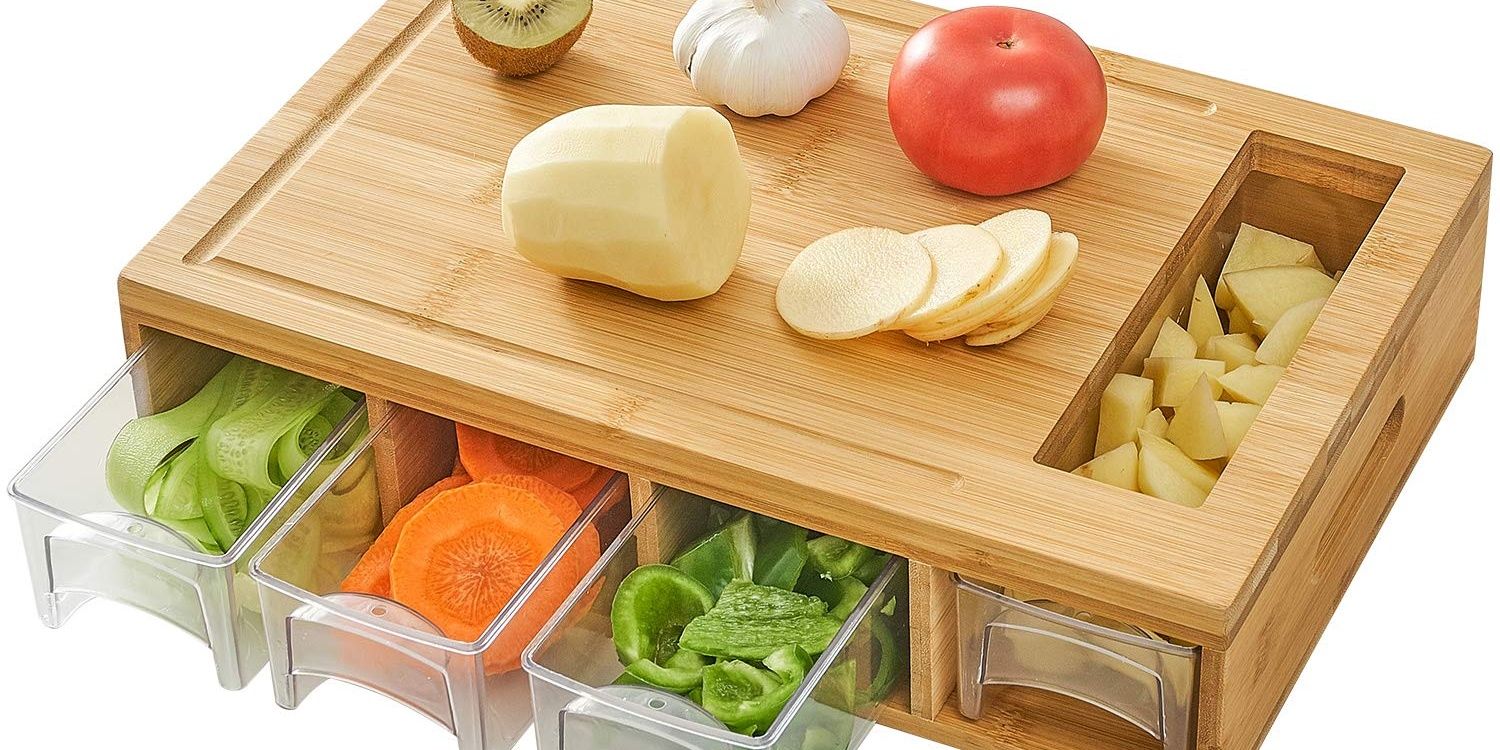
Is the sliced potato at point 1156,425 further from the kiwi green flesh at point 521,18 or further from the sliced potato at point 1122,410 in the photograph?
the kiwi green flesh at point 521,18

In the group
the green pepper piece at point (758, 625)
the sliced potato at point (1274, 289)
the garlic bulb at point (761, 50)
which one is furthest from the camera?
the garlic bulb at point (761, 50)

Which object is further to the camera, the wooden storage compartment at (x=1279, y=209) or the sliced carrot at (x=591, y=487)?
the wooden storage compartment at (x=1279, y=209)

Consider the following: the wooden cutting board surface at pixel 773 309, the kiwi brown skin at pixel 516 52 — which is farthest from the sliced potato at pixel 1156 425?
the kiwi brown skin at pixel 516 52

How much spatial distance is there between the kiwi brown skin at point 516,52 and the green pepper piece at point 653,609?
0.93m

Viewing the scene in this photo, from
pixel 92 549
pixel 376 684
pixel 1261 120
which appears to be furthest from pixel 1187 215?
pixel 92 549

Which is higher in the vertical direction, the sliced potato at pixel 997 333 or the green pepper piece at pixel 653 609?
Result: the sliced potato at pixel 997 333

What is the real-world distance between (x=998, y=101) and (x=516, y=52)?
2.50 feet

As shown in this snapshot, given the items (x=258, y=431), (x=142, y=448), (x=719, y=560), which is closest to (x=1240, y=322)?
(x=719, y=560)

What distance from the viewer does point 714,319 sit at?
140 inches

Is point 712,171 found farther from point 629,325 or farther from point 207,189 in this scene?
point 207,189

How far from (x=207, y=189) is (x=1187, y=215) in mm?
1400

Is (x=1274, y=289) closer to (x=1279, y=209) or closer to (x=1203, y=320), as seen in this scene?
(x=1203, y=320)

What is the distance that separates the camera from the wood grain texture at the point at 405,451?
141 inches

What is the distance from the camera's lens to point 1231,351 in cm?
362
